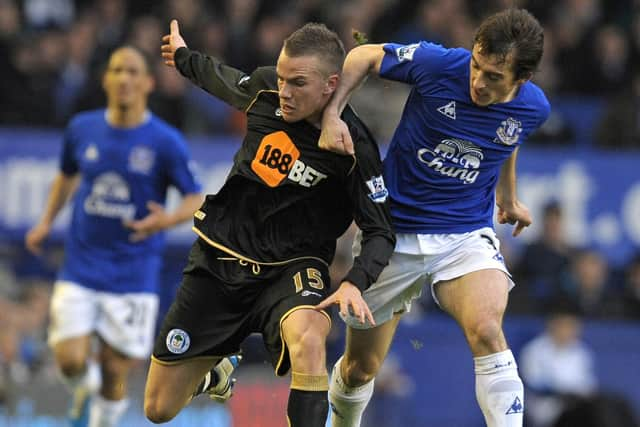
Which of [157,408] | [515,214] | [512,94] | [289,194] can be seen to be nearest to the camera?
[289,194]

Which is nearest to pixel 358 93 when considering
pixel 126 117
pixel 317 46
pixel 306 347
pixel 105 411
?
pixel 126 117

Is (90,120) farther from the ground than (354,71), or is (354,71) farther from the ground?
(354,71)

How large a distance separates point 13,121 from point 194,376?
284 inches

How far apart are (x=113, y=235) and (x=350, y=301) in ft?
12.0

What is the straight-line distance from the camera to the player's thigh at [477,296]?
711cm

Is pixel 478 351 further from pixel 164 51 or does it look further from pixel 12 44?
pixel 12 44

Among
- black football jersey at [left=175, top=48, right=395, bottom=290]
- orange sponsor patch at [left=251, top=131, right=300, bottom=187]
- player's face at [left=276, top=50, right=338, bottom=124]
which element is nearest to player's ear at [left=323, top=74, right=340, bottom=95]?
player's face at [left=276, top=50, right=338, bottom=124]

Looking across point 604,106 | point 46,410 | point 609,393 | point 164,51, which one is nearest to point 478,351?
point 164,51

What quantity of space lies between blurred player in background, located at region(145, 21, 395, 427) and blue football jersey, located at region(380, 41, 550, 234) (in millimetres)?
318

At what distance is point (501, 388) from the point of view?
7074mm

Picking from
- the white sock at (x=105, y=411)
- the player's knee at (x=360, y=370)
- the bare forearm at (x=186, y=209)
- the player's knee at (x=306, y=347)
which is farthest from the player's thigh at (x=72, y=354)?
the player's knee at (x=306, y=347)

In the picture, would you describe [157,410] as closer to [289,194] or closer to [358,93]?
[289,194]

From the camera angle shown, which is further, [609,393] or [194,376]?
[609,393]

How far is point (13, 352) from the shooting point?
1143 centimetres
